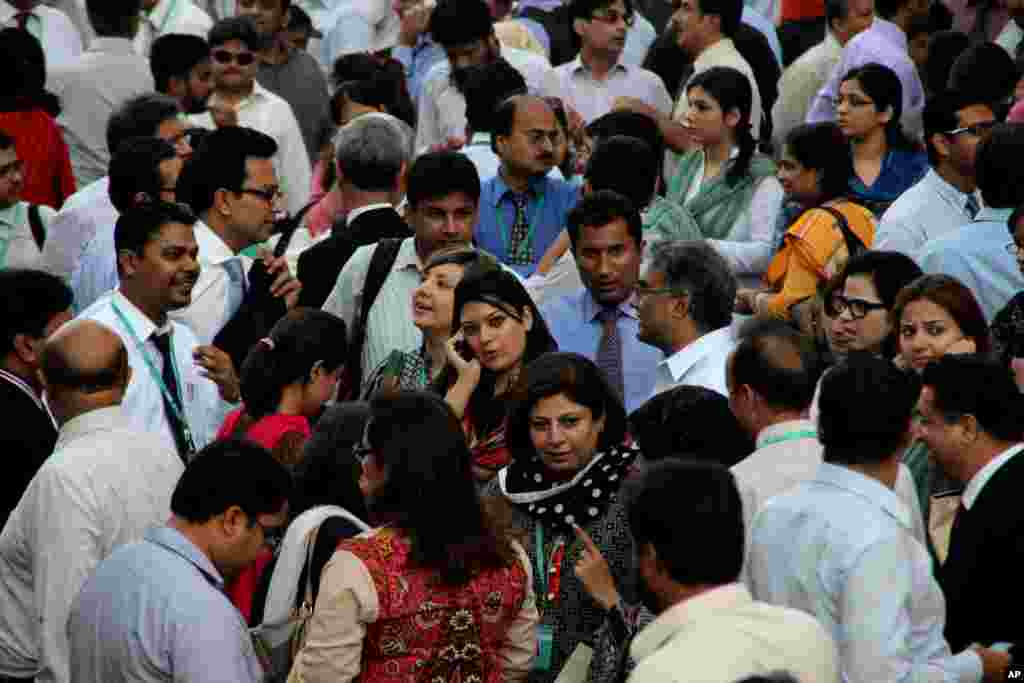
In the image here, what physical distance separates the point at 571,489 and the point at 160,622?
50.1 inches

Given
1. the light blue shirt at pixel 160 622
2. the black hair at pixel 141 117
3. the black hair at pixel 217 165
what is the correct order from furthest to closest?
1. the black hair at pixel 141 117
2. the black hair at pixel 217 165
3. the light blue shirt at pixel 160 622

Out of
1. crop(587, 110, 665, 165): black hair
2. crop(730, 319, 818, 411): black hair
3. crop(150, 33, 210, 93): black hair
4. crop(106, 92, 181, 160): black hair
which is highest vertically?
crop(730, 319, 818, 411): black hair

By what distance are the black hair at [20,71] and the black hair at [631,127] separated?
10.2 feet

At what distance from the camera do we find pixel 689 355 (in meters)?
7.22

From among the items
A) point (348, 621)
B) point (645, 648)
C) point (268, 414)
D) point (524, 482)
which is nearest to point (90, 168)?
point (268, 414)

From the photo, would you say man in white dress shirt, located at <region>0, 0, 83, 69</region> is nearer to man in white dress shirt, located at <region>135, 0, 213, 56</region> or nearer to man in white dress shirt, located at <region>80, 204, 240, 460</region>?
man in white dress shirt, located at <region>135, 0, 213, 56</region>

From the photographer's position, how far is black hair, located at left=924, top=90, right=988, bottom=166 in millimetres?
8742

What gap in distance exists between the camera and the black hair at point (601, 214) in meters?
7.77

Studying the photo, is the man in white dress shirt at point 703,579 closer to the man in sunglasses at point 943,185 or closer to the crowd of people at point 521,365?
the crowd of people at point 521,365

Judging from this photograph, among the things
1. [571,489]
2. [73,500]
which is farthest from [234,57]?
[571,489]

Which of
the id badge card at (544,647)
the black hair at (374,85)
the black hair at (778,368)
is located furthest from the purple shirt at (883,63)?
the id badge card at (544,647)

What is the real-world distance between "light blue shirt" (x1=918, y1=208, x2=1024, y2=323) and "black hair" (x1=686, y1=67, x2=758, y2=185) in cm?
192

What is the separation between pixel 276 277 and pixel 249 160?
0.62 meters

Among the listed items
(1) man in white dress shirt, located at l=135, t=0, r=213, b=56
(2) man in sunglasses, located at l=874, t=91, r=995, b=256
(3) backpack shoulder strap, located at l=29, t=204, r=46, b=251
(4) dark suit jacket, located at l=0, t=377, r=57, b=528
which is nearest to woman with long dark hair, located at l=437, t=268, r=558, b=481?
(4) dark suit jacket, located at l=0, t=377, r=57, b=528
